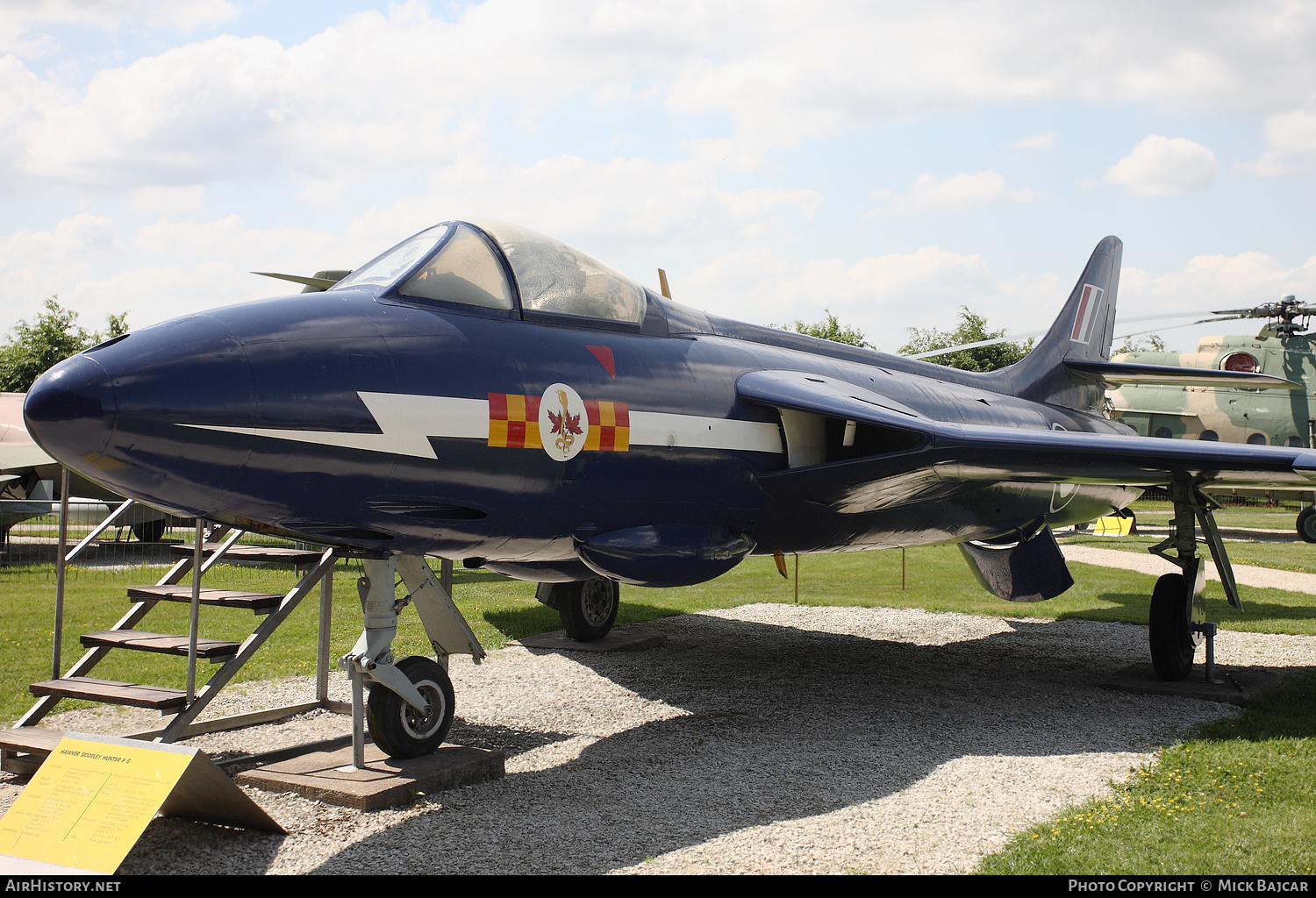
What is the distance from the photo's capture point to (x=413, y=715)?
5734mm

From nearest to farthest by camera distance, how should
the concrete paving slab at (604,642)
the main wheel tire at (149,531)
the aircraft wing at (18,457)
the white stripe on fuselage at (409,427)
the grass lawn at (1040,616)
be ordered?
the white stripe on fuselage at (409,427)
the grass lawn at (1040,616)
the concrete paving slab at (604,642)
the aircraft wing at (18,457)
the main wheel tire at (149,531)

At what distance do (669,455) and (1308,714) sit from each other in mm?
5521

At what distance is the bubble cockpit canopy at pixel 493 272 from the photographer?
541 cm

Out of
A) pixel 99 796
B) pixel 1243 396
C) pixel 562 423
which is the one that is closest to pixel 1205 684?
pixel 562 423

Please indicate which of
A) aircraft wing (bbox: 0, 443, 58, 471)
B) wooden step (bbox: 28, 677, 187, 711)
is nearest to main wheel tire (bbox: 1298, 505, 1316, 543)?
wooden step (bbox: 28, 677, 187, 711)

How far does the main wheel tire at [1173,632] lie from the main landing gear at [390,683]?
20.8 feet

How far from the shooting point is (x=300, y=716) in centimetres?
730

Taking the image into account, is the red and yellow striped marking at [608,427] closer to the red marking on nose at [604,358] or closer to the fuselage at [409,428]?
the fuselage at [409,428]

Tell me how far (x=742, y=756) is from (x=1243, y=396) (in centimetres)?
2763

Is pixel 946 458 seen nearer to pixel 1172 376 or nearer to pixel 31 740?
pixel 31 740

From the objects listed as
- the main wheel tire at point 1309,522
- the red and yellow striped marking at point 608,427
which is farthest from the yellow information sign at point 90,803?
the main wheel tire at point 1309,522

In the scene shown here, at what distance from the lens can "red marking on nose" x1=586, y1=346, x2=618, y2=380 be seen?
19.0 feet
